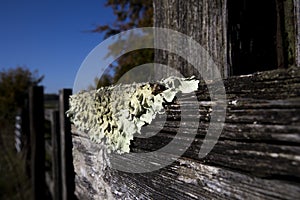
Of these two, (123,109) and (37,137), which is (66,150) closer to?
(123,109)

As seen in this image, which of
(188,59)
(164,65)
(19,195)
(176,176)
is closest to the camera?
(176,176)

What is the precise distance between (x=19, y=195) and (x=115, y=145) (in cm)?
514

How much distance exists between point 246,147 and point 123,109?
0.46 m

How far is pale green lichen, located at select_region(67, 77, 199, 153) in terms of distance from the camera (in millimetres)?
778

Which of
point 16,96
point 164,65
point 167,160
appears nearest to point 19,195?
point 164,65

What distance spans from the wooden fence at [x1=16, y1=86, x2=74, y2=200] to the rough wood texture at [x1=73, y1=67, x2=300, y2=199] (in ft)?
6.53

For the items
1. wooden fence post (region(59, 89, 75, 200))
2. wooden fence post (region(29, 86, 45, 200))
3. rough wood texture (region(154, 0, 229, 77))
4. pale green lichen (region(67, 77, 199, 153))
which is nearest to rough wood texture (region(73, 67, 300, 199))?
pale green lichen (region(67, 77, 199, 153))

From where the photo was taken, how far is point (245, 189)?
1.85 feet

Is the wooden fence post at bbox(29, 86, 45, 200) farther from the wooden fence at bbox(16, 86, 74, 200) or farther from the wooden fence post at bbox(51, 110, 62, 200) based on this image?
the wooden fence post at bbox(51, 110, 62, 200)

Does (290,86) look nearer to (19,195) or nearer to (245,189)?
(245,189)

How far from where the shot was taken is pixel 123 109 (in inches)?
37.4

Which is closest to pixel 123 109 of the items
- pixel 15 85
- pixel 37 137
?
pixel 37 137

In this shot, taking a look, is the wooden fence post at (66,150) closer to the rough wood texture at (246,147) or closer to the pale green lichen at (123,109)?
the pale green lichen at (123,109)

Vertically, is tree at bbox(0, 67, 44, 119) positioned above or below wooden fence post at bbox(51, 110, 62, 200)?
above
